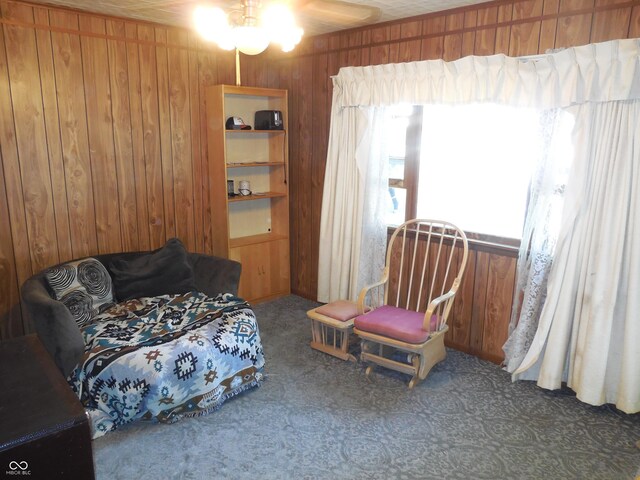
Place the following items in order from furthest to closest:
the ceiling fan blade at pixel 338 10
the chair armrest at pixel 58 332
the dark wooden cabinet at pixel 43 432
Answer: the chair armrest at pixel 58 332 → the ceiling fan blade at pixel 338 10 → the dark wooden cabinet at pixel 43 432

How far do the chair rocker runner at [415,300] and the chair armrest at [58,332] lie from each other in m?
1.73

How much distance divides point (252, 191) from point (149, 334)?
2066 mm

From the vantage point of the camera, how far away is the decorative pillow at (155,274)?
3470mm

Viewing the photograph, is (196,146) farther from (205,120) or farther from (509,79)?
(509,79)

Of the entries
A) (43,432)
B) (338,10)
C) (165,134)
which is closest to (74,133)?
(165,134)

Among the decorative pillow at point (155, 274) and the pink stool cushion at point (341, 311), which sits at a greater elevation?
the decorative pillow at point (155, 274)

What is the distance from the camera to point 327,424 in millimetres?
2727

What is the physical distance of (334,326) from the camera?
345 cm

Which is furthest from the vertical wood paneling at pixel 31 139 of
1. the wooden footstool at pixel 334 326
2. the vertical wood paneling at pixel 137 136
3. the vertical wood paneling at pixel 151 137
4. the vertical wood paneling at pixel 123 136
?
the wooden footstool at pixel 334 326

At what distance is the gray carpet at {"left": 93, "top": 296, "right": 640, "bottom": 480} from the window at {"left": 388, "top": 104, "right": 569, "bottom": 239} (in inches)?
45.5

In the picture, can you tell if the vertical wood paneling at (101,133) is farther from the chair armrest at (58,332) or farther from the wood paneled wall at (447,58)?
the wood paneled wall at (447,58)

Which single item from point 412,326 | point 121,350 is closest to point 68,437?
point 121,350

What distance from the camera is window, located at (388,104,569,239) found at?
331 centimetres

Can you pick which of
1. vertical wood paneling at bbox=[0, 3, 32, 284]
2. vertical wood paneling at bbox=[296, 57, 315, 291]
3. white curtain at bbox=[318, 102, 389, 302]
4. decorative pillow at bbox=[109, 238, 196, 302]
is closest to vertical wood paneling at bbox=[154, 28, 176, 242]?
decorative pillow at bbox=[109, 238, 196, 302]
